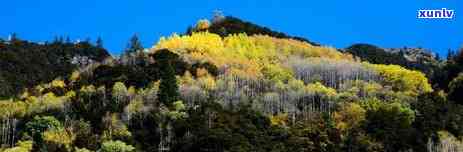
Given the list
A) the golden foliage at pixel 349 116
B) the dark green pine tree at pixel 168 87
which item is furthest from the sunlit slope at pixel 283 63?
the golden foliage at pixel 349 116

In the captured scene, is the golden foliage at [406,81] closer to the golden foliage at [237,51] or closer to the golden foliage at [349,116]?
the golden foliage at [349,116]

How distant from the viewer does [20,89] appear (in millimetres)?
190875

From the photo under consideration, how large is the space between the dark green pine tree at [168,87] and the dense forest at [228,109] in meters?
0.18

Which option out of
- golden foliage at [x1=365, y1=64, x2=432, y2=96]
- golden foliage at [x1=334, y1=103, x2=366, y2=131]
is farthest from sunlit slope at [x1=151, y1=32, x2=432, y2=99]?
golden foliage at [x1=334, y1=103, x2=366, y2=131]

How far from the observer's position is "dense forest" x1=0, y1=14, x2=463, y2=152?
12983 centimetres

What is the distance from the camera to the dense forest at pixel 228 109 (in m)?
130

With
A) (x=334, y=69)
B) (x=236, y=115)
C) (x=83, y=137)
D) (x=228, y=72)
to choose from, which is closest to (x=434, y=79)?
(x=334, y=69)

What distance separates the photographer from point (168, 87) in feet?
480

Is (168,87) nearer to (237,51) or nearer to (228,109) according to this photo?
(228,109)

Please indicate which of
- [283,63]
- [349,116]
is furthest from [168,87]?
[283,63]

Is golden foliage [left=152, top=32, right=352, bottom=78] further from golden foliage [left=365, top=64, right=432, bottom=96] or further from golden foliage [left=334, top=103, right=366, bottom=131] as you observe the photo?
golden foliage [left=334, top=103, right=366, bottom=131]

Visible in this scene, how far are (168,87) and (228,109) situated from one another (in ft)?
34.0

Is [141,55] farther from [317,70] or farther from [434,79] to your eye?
[434,79]

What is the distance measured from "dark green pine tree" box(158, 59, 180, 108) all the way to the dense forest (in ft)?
0.59
